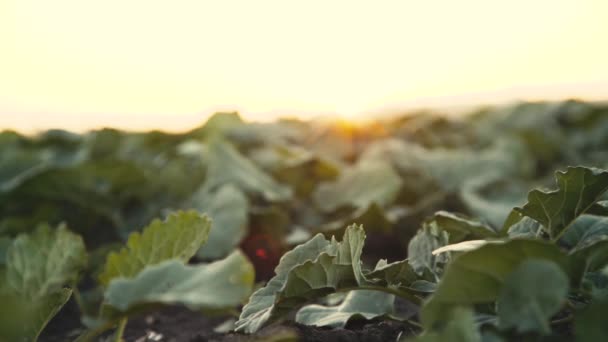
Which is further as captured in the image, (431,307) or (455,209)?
(455,209)

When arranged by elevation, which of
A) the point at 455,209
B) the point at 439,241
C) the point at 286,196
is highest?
the point at 439,241

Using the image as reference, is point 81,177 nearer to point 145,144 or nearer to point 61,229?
point 61,229

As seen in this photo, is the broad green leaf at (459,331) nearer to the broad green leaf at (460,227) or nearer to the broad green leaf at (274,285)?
the broad green leaf at (274,285)

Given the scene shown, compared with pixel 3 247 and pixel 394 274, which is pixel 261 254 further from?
pixel 394 274

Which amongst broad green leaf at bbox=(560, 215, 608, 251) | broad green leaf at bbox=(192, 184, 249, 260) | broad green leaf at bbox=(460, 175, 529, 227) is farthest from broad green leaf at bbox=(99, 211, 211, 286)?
broad green leaf at bbox=(460, 175, 529, 227)

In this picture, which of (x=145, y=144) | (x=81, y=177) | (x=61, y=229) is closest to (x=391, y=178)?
(x=81, y=177)

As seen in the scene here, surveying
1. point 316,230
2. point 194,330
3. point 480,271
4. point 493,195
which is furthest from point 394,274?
point 493,195
